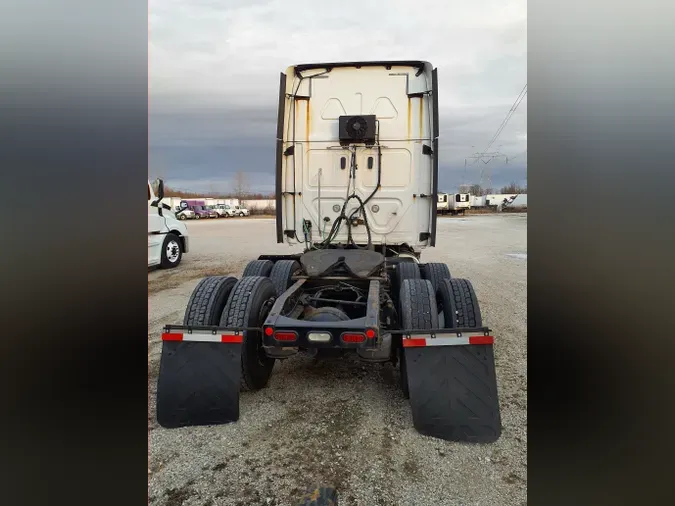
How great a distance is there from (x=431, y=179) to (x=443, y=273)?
1.19 metres

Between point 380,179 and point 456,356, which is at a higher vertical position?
point 380,179

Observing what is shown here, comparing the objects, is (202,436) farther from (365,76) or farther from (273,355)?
(365,76)

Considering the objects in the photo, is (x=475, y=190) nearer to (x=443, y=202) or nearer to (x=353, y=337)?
(x=443, y=202)

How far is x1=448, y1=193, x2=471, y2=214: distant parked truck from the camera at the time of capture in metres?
44.9

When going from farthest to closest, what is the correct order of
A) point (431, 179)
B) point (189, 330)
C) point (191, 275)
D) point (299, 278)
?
Result: point (191, 275) < point (431, 179) < point (299, 278) < point (189, 330)

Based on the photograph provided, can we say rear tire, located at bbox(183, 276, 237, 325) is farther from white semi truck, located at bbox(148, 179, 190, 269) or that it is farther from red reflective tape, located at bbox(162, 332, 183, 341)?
white semi truck, located at bbox(148, 179, 190, 269)

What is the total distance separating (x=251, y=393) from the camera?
3754 millimetres

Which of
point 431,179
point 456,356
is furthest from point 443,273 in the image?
point 456,356

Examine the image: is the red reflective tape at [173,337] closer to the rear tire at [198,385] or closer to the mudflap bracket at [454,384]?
the rear tire at [198,385]

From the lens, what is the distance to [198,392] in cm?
321

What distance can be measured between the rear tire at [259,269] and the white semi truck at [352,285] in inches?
0.8

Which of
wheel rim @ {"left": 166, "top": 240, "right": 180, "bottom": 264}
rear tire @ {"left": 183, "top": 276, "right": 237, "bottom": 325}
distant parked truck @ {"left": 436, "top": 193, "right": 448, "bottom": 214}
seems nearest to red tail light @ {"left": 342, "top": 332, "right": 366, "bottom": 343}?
rear tire @ {"left": 183, "top": 276, "right": 237, "bottom": 325}

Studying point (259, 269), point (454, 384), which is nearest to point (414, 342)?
point (454, 384)

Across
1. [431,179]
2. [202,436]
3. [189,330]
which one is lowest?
[202,436]
